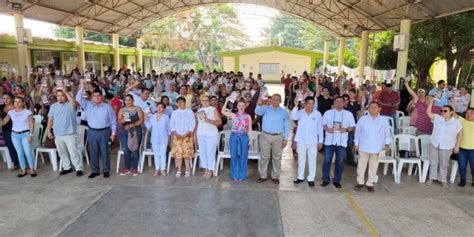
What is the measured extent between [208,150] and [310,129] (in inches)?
64.9

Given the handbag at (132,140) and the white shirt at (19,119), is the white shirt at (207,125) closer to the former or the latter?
the handbag at (132,140)

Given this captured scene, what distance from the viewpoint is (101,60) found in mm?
23984

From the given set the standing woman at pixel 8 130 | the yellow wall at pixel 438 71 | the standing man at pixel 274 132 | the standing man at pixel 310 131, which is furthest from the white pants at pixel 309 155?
the yellow wall at pixel 438 71

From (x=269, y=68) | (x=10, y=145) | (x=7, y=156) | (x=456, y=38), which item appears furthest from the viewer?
(x=269, y=68)

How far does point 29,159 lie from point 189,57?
36246mm

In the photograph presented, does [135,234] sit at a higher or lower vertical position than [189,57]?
lower

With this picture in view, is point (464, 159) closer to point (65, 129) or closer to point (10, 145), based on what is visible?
point (65, 129)

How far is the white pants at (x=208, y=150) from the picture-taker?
5602 mm

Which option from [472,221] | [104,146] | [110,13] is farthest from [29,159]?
[110,13]

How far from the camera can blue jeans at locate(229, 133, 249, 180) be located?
5492 millimetres

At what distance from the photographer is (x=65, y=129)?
561 cm

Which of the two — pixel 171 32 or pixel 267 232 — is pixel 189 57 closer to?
pixel 171 32

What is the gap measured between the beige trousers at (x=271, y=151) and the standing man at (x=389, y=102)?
331 centimetres

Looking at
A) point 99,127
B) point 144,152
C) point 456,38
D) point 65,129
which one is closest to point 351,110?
point 144,152
